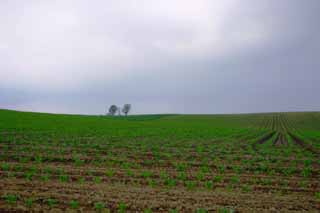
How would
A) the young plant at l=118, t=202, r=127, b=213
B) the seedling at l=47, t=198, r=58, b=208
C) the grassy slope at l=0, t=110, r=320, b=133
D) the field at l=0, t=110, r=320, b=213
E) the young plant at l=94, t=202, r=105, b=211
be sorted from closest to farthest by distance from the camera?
the young plant at l=118, t=202, r=127, b=213 < the young plant at l=94, t=202, r=105, b=211 < the seedling at l=47, t=198, r=58, b=208 < the field at l=0, t=110, r=320, b=213 < the grassy slope at l=0, t=110, r=320, b=133

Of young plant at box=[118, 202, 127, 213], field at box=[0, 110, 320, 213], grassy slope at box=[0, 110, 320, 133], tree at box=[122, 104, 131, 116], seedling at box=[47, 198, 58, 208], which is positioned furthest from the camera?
tree at box=[122, 104, 131, 116]

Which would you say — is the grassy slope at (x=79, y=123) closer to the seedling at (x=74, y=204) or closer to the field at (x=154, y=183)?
the field at (x=154, y=183)

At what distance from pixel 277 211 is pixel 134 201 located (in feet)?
14.5

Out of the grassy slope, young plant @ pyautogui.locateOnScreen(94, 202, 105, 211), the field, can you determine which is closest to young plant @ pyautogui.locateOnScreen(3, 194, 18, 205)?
the field

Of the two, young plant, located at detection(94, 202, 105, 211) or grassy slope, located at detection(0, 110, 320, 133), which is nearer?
young plant, located at detection(94, 202, 105, 211)

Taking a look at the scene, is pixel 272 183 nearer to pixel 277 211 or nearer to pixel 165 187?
pixel 277 211

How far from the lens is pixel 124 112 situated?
124375 mm

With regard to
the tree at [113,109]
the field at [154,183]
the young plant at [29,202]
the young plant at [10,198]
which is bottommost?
the field at [154,183]

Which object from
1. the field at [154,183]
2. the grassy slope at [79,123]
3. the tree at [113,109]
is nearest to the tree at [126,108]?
the tree at [113,109]

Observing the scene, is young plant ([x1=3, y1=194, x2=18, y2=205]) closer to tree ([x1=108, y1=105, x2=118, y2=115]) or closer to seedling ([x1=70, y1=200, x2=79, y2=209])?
seedling ([x1=70, y1=200, x2=79, y2=209])

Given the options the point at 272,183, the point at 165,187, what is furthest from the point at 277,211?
the point at 165,187

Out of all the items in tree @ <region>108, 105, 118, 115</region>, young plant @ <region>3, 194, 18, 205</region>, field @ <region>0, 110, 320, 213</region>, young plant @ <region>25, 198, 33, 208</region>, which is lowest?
field @ <region>0, 110, 320, 213</region>

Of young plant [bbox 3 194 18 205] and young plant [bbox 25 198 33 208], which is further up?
young plant [bbox 3 194 18 205]

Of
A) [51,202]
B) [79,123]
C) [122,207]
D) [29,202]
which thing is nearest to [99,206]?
[122,207]
